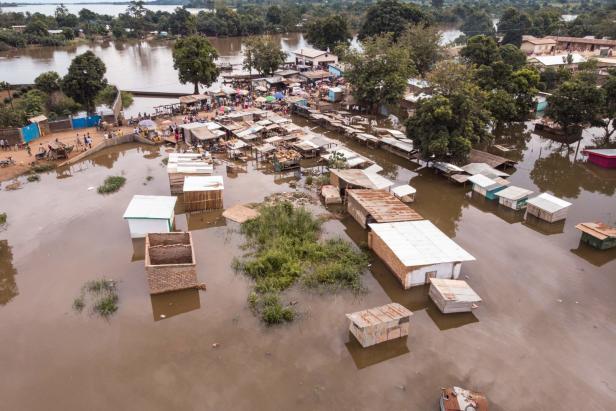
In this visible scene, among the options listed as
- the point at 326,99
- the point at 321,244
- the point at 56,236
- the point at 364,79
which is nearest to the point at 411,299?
the point at 321,244

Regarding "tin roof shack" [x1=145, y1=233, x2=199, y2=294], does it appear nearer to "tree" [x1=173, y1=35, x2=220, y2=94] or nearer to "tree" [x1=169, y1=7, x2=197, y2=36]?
"tree" [x1=173, y1=35, x2=220, y2=94]

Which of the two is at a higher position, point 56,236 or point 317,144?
point 317,144

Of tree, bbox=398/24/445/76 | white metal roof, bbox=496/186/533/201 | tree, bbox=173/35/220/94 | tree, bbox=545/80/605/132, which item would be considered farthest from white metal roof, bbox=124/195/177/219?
tree, bbox=398/24/445/76

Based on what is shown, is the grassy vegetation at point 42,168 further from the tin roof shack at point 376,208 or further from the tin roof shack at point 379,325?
the tin roof shack at point 379,325

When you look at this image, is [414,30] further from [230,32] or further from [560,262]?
[230,32]

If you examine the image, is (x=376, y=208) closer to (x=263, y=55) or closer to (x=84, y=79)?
(x=84, y=79)

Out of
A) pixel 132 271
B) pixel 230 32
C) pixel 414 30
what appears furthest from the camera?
pixel 230 32
